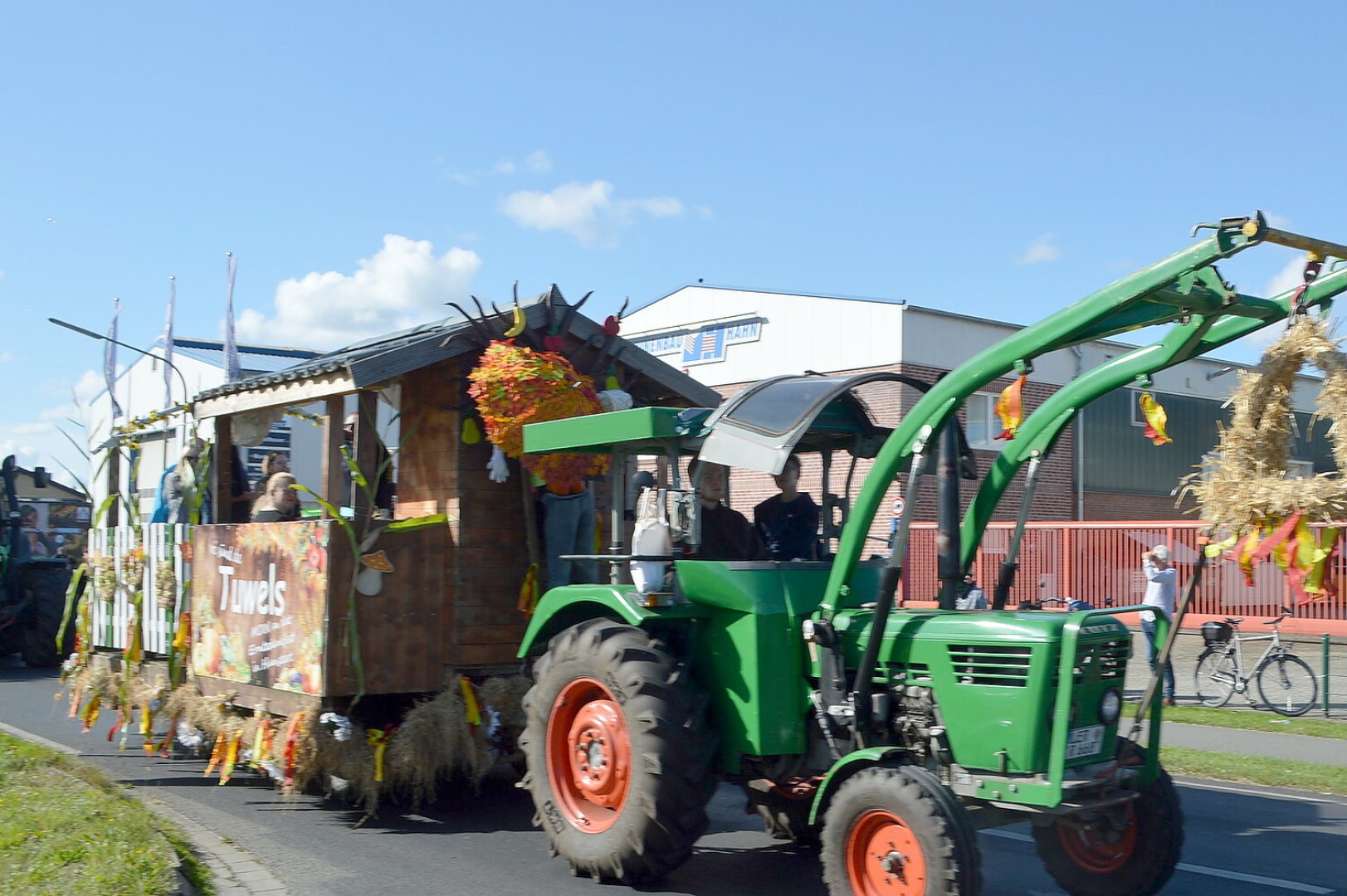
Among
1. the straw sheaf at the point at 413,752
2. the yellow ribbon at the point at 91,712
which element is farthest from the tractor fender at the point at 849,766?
the yellow ribbon at the point at 91,712

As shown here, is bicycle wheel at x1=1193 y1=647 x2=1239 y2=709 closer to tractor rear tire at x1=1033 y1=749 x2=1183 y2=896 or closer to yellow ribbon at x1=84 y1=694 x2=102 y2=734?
tractor rear tire at x1=1033 y1=749 x2=1183 y2=896

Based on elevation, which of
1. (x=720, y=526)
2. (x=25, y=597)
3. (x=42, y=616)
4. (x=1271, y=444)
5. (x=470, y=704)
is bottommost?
(x=42, y=616)

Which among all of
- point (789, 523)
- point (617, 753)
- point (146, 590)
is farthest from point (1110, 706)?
point (146, 590)

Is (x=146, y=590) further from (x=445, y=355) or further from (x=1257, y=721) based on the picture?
(x=1257, y=721)

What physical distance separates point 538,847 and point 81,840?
2280 millimetres

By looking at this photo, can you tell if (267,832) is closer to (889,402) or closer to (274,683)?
(274,683)

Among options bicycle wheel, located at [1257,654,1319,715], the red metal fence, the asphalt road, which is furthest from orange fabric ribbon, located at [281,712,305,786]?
the red metal fence

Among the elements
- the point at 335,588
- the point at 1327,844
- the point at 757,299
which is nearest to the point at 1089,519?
the point at 757,299

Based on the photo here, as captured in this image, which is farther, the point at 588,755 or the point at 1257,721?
the point at 1257,721

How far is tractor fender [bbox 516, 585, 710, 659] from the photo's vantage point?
6125 mm

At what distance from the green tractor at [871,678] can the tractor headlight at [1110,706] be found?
1 cm

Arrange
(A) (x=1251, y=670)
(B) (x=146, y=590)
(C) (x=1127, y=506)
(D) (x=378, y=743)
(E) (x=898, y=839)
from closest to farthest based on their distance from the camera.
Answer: (E) (x=898, y=839), (D) (x=378, y=743), (B) (x=146, y=590), (A) (x=1251, y=670), (C) (x=1127, y=506)

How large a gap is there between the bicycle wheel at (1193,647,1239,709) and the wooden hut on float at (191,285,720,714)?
8.79m

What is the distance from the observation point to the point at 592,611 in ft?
22.4
